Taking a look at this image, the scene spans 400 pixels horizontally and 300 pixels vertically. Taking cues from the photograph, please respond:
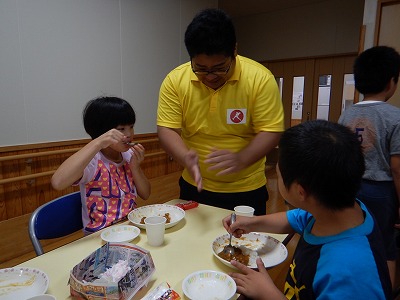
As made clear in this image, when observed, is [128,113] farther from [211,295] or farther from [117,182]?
[211,295]

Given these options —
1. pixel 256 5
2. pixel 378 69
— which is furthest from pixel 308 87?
pixel 378 69

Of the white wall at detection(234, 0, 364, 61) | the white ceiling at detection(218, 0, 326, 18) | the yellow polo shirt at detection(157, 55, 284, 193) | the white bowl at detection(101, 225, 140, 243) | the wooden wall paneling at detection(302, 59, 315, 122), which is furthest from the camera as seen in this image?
the wooden wall paneling at detection(302, 59, 315, 122)

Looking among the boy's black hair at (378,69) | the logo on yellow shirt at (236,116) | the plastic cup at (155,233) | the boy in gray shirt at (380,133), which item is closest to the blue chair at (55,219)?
the plastic cup at (155,233)

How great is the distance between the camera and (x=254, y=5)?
17.0ft

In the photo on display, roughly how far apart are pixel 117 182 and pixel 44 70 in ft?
5.36

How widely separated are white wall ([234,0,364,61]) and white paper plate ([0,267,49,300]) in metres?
5.38

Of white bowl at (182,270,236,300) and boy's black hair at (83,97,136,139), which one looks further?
boy's black hair at (83,97,136,139)

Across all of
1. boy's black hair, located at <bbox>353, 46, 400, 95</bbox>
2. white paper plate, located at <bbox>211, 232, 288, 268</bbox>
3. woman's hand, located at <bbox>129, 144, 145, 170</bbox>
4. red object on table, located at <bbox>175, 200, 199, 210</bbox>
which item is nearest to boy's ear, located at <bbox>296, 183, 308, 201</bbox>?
white paper plate, located at <bbox>211, 232, 288, 268</bbox>

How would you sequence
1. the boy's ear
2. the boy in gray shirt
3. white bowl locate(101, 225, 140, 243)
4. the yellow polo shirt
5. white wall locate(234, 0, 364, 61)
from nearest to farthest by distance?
the boy's ear → white bowl locate(101, 225, 140, 243) → the yellow polo shirt → the boy in gray shirt → white wall locate(234, 0, 364, 61)

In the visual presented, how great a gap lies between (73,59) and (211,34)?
204cm

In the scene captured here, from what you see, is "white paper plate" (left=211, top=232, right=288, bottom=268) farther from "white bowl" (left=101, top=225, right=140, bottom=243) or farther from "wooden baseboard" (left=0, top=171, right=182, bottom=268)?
"wooden baseboard" (left=0, top=171, right=182, bottom=268)

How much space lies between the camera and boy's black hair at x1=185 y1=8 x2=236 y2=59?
1124 mm

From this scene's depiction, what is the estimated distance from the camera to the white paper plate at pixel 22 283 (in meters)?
0.80

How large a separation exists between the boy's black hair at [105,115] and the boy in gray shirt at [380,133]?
1356mm
